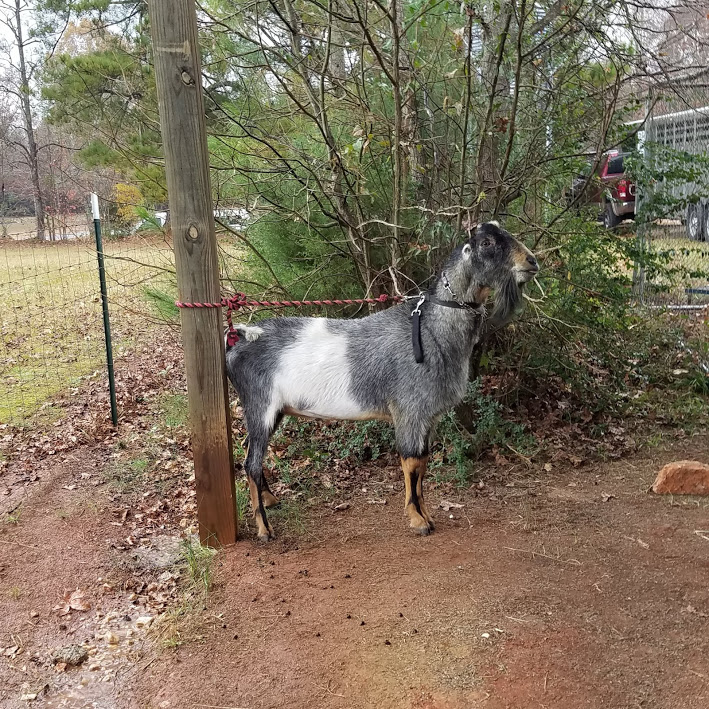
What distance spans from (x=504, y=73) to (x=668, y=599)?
4019 mm

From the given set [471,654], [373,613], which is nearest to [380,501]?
[373,613]

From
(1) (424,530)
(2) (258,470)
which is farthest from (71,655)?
(1) (424,530)

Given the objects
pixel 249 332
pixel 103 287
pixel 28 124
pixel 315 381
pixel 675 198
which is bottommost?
pixel 315 381

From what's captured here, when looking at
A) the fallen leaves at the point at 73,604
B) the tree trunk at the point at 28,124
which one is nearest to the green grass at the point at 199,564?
the fallen leaves at the point at 73,604

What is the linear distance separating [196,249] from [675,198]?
4.77m

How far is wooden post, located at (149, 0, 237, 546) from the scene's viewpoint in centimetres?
329

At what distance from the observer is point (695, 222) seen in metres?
7.46

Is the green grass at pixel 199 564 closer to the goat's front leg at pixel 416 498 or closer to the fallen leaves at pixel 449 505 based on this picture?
the goat's front leg at pixel 416 498

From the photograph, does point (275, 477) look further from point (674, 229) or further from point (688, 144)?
point (688, 144)

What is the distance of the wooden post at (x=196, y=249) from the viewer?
3291mm

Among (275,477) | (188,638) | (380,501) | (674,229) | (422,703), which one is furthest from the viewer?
(674,229)

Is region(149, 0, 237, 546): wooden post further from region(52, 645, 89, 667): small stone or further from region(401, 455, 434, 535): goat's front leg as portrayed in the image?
region(401, 455, 434, 535): goat's front leg

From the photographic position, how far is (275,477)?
202 inches

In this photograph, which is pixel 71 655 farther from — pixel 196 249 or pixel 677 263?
pixel 677 263
